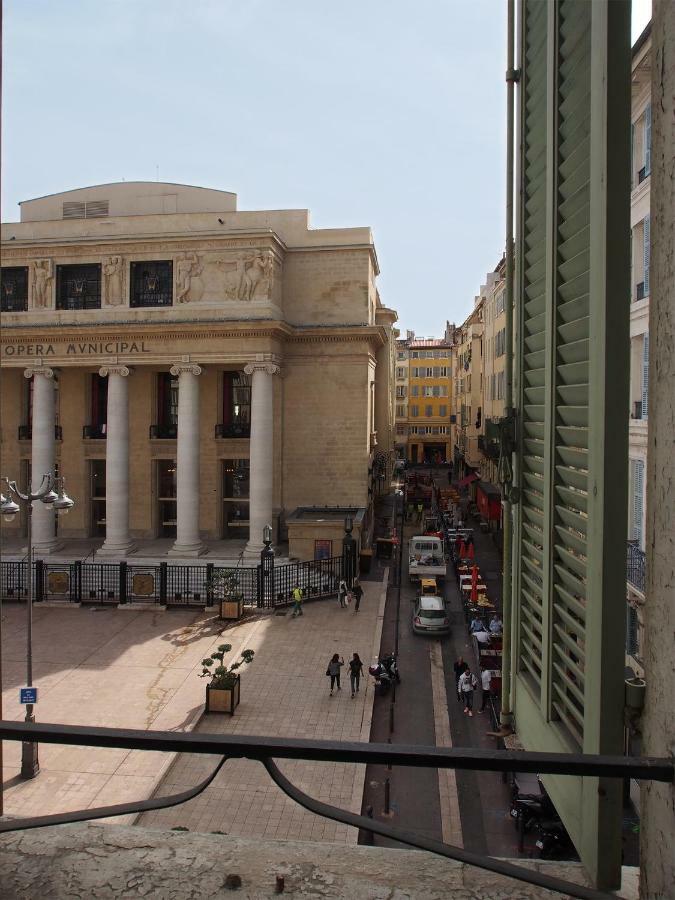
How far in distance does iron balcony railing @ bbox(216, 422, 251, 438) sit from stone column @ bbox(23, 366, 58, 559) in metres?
A: 7.54

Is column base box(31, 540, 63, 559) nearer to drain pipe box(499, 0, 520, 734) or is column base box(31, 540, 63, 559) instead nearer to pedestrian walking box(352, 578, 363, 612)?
pedestrian walking box(352, 578, 363, 612)

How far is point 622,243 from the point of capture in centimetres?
224

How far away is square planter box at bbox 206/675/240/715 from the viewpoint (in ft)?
48.0

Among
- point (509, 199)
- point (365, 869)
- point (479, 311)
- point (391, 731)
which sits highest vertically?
point (479, 311)

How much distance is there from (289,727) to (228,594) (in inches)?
336

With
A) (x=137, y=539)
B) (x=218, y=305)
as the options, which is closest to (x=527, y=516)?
(x=218, y=305)

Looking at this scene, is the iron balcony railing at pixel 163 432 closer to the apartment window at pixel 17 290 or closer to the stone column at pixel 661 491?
the apartment window at pixel 17 290

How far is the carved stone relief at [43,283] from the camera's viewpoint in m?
29.1

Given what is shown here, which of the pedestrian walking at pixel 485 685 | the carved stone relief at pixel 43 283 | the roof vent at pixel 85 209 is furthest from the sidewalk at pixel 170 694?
the roof vent at pixel 85 209

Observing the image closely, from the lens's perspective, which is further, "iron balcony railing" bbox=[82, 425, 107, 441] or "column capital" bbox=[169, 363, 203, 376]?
"iron balcony railing" bbox=[82, 425, 107, 441]

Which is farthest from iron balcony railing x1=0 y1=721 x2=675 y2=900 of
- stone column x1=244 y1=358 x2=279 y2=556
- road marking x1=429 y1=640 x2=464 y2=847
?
stone column x1=244 y1=358 x2=279 y2=556

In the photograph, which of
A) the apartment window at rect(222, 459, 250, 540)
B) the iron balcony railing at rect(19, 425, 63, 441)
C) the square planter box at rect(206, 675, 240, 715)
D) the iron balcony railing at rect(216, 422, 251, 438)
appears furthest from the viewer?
the iron balcony railing at rect(19, 425, 63, 441)

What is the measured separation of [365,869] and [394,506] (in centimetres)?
4251

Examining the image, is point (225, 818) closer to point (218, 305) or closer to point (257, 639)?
point (257, 639)
